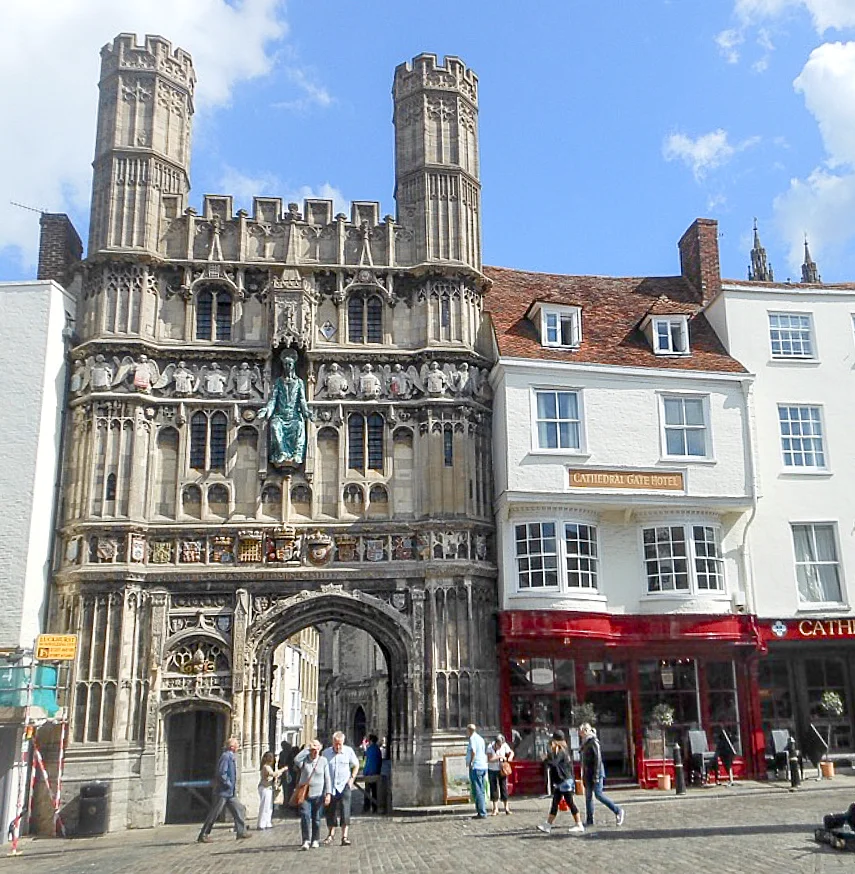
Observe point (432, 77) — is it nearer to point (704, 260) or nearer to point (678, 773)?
point (704, 260)

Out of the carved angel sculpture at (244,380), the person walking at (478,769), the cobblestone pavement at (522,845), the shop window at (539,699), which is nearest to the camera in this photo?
the cobblestone pavement at (522,845)

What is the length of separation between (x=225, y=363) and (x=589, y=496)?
33.6 ft

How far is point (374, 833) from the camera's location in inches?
761

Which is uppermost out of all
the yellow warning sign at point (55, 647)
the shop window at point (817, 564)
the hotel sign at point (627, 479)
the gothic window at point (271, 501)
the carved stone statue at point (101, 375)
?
the carved stone statue at point (101, 375)

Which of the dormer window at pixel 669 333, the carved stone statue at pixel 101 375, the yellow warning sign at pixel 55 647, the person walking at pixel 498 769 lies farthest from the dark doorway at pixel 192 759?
the dormer window at pixel 669 333

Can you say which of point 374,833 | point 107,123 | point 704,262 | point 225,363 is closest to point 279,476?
point 225,363

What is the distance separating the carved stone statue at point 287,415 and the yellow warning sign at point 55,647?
21.4 ft

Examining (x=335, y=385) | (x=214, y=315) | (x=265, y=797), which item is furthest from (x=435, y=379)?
(x=265, y=797)

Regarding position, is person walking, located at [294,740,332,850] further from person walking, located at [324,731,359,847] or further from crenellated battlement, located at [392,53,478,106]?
crenellated battlement, located at [392,53,478,106]

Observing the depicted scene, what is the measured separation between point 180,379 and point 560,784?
14456 mm

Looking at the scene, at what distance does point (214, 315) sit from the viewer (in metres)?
26.8

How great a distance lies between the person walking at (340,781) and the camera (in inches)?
684

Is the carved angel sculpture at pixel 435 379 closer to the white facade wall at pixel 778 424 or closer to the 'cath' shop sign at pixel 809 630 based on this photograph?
the white facade wall at pixel 778 424

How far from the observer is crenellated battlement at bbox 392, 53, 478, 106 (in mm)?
28953
